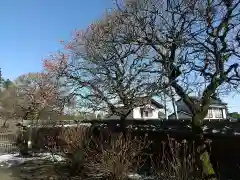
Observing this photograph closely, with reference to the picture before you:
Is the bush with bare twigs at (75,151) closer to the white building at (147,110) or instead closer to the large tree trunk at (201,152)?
the white building at (147,110)

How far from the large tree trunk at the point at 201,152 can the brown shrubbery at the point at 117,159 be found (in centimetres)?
19

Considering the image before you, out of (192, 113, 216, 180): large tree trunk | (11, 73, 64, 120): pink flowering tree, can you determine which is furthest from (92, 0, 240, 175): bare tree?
(11, 73, 64, 120): pink flowering tree

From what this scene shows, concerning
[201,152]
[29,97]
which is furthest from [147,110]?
[29,97]

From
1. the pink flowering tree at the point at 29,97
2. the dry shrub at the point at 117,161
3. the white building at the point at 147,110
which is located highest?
the pink flowering tree at the point at 29,97

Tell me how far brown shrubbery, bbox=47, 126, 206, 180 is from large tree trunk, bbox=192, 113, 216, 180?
0.19m

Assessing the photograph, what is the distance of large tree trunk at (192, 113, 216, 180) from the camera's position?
286 inches

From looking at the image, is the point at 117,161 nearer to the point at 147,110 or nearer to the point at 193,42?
the point at 193,42

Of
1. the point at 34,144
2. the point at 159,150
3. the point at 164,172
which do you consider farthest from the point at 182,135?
the point at 34,144

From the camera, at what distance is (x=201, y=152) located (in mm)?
7480

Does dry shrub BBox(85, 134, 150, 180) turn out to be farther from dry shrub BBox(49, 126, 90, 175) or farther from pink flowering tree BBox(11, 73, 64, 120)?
pink flowering tree BBox(11, 73, 64, 120)

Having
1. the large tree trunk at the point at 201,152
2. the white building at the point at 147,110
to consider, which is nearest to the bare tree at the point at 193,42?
the large tree trunk at the point at 201,152

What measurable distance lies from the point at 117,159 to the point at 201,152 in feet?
6.46

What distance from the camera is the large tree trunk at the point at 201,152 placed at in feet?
23.8

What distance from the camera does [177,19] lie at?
8156mm
